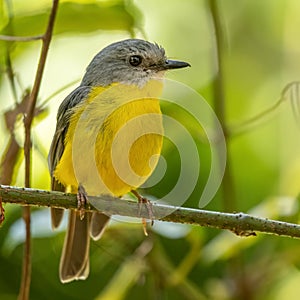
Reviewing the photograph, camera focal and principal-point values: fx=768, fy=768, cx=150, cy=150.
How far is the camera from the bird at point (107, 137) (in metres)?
3.01

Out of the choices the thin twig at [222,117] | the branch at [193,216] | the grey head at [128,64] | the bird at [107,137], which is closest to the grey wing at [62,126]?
the bird at [107,137]

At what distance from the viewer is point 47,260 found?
13.2ft

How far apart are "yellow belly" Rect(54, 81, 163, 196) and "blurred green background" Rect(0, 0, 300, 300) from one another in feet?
0.50

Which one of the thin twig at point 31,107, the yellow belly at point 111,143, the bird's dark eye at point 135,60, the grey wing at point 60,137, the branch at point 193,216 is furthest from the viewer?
the bird's dark eye at point 135,60

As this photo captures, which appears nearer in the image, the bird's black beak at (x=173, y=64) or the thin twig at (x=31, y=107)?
the thin twig at (x=31, y=107)

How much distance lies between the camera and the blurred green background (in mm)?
3041

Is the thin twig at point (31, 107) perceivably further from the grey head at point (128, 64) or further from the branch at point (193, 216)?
the grey head at point (128, 64)

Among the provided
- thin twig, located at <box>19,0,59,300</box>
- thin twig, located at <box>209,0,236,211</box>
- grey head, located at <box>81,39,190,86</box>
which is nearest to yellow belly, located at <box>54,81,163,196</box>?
grey head, located at <box>81,39,190,86</box>

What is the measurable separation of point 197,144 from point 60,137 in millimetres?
1060

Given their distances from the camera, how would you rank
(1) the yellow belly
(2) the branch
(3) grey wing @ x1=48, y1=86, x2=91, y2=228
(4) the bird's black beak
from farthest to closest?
1. (4) the bird's black beak
2. (3) grey wing @ x1=48, y1=86, x2=91, y2=228
3. (1) the yellow belly
4. (2) the branch

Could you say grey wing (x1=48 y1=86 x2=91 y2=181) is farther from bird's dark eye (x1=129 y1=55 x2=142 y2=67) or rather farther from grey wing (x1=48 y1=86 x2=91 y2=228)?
bird's dark eye (x1=129 y1=55 x2=142 y2=67)

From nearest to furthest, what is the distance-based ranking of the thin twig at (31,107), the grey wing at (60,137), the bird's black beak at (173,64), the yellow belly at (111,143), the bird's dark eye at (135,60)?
the thin twig at (31,107) → the yellow belly at (111,143) → the grey wing at (60,137) → the bird's black beak at (173,64) → the bird's dark eye at (135,60)

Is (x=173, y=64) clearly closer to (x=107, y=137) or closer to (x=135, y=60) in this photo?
(x=135, y=60)

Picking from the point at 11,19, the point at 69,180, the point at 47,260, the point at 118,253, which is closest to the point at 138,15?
the point at 11,19
